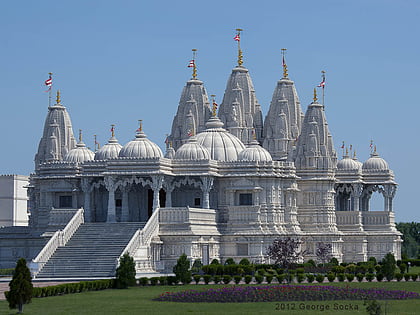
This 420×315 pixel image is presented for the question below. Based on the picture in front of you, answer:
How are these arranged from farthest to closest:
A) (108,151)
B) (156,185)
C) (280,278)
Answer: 1. (108,151)
2. (156,185)
3. (280,278)

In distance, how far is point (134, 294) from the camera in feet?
189

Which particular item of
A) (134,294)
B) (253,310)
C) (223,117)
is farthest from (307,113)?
(253,310)

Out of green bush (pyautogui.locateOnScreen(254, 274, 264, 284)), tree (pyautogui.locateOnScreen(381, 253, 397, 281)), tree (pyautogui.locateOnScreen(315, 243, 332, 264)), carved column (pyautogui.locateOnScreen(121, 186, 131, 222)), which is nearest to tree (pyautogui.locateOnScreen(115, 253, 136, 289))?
green bush (pyautogui.locateOnScreen(254, 274, 264, 284))

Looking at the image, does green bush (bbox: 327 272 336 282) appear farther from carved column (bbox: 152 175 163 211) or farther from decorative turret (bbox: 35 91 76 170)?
decorative turret (bbox: 35 91 76 170)

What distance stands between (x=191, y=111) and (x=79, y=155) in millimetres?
13149

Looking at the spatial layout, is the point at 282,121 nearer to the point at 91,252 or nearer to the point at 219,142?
the point at 219,142

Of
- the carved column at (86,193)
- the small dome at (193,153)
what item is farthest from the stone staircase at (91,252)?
the small dome at (193,153)

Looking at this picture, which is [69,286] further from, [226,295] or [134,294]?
[226,295]

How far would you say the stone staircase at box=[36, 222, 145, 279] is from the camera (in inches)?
2886

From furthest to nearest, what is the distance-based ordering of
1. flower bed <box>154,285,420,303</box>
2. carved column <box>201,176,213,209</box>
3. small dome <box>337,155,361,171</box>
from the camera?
1. small dome <box>337,155,361,171</box>
2. carved column <box>201,176,213,209</box>
3. flower bed <box>154,285,420,303</box>

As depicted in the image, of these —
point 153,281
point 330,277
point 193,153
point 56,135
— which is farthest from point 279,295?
point 56,135

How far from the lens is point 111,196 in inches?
3275

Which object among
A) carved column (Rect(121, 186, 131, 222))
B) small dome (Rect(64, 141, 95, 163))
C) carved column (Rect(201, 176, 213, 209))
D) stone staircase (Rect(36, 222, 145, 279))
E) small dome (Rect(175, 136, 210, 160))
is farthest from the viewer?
small dome (Rect(64, 141, 95, 163))

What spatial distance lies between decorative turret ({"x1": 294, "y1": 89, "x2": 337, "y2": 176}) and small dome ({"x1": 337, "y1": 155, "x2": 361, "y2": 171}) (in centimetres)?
384
